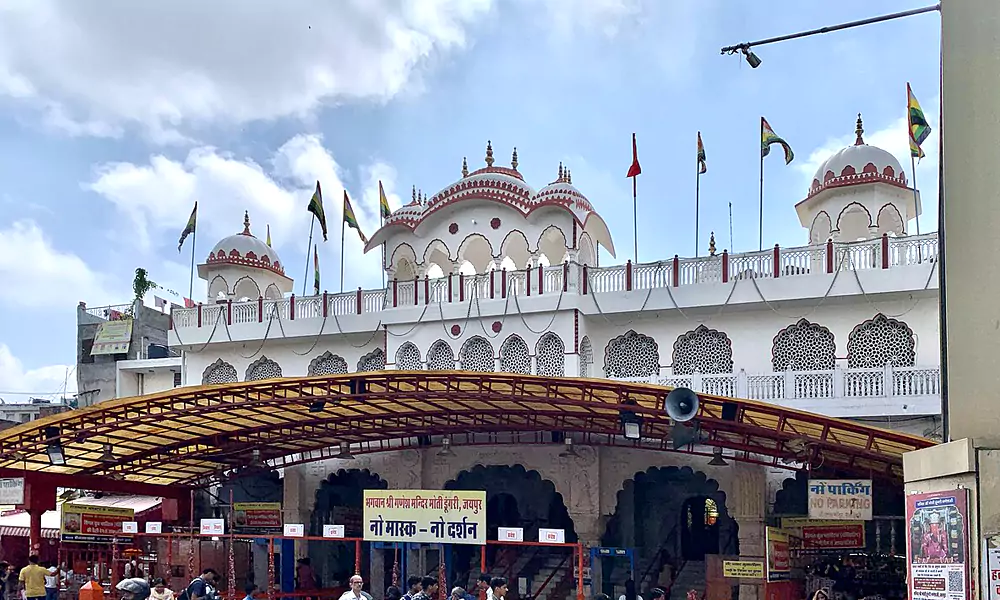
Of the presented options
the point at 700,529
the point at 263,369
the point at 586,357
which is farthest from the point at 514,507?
the point at 263,369

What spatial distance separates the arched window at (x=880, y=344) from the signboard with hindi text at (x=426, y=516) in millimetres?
7498

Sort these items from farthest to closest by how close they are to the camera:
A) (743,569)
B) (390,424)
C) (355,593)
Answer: (390,424) < (743,569) < (355,593)

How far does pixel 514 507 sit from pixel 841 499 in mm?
9746

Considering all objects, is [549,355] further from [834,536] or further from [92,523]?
[92,523]

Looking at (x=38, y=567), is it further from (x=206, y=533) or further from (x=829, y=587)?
(x=829, y=587)

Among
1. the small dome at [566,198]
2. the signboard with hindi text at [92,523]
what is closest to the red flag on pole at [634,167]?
the small dome at [566,198]

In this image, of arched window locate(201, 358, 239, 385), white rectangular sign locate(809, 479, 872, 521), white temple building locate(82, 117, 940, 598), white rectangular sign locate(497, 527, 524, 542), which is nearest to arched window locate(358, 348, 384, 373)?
white temple building locate(82, 117, 940, 598)

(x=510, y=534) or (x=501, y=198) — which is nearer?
(x=510, y=534)

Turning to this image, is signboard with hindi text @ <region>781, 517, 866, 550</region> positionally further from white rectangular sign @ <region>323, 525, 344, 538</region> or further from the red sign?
white rectangular sign @ <region>323, 525, 344, 538</region>

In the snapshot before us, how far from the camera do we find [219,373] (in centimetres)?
2453

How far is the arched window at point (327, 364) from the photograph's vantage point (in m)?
23.3

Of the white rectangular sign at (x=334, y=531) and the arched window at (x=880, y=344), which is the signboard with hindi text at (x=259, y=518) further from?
the arched window at (x=880, y=344)

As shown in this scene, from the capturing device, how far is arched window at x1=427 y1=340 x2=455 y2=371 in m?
21.4

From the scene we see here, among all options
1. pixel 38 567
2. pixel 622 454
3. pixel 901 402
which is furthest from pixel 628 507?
pixel 38 567
